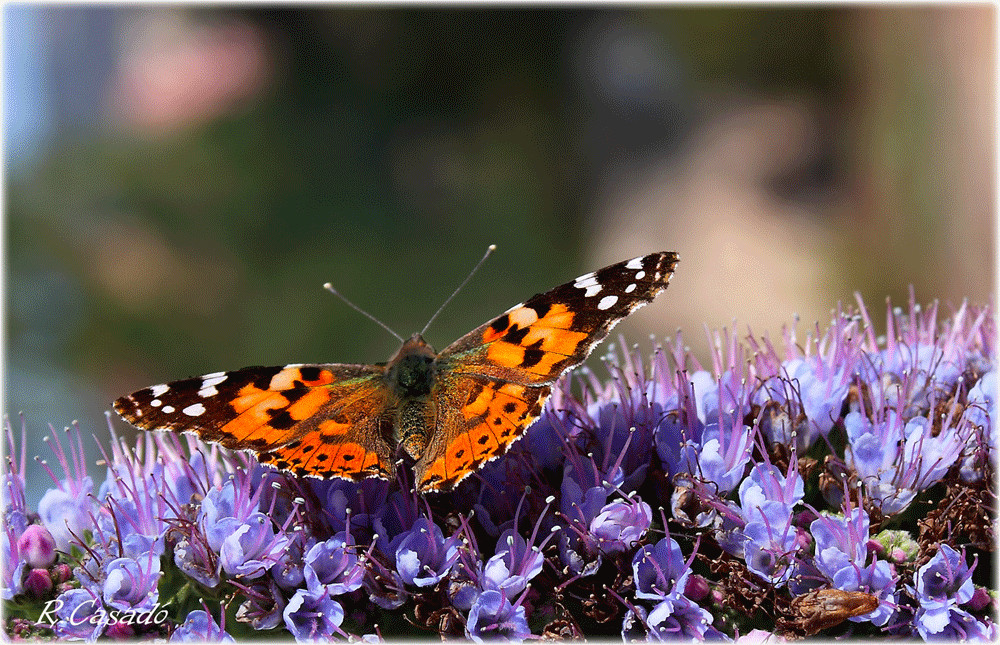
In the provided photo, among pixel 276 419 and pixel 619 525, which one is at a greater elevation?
pixel 276 419

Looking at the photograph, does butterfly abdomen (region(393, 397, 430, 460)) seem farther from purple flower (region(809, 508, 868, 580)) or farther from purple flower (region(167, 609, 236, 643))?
purple flower (region(809, 508, 868, 580))

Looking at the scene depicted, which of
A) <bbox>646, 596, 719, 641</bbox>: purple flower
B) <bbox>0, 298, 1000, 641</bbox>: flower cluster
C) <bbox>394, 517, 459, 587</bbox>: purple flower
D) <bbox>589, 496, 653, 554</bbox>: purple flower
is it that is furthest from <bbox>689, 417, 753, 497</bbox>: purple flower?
<bbox>394, 517, 459, 587</bbox>: purple flower

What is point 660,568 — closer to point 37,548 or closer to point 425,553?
point 425,553

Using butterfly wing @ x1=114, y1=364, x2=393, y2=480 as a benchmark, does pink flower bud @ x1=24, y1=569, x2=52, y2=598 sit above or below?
below

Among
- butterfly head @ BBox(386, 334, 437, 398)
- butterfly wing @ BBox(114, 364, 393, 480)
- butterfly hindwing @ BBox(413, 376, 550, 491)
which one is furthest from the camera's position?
butterfly head @ BBox(386, 334, 437, 398)

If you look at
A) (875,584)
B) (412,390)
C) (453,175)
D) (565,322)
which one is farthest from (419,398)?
(453,175)

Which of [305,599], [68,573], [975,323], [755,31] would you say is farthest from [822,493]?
[755,31]

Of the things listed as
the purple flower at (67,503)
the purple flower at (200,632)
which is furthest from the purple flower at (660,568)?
the purple flower at (67,503)
